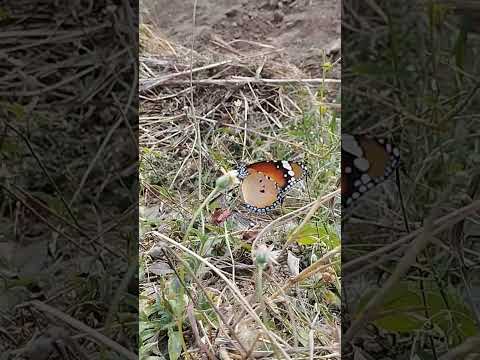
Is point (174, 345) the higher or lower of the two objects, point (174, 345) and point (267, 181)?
the lower

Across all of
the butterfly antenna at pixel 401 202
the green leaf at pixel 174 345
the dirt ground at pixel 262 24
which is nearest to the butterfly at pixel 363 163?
the butterfly antenna at pixel 401 202

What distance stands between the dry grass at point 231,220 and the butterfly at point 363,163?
0.7 inches

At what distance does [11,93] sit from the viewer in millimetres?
1136

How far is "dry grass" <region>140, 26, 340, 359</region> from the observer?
3.27 ft

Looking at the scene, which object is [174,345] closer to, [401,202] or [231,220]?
[231,220]

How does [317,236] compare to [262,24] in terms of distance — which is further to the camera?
[262,24]

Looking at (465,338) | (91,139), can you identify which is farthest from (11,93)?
(465,338)

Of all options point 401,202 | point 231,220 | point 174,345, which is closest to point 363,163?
point 401,202

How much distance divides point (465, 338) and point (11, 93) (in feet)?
2.39

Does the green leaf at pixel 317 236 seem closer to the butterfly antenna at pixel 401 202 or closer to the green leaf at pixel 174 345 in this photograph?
the butterfly antenna at pixel 401 202

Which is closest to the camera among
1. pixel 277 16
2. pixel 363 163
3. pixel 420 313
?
pixel 420 313

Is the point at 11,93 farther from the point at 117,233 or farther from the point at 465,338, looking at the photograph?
the point at 465,338

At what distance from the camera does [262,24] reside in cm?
117

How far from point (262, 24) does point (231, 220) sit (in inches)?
12.7
